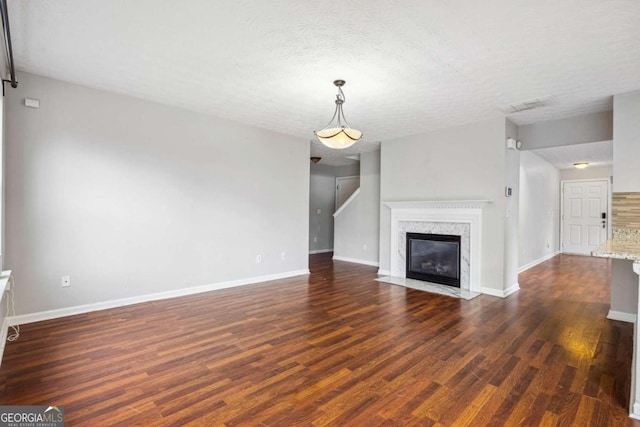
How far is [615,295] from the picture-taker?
3.78 metres

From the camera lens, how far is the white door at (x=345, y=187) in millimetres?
9156

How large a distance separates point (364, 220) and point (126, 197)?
4997mm

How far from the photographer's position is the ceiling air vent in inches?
153

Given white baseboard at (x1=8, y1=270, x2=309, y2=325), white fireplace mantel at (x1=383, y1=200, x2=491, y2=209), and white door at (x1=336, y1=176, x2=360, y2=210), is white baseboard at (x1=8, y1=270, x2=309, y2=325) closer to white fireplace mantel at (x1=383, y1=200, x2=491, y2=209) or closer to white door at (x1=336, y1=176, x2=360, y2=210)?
white fireplace mantel at (x1=383, y1=200, x2=491, y2=209)

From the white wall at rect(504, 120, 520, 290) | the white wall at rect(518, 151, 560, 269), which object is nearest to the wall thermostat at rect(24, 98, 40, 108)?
the white wall at rect(504, 120, 520, 290)

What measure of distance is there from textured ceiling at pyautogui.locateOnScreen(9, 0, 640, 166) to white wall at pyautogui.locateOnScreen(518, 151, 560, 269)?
2804 mm

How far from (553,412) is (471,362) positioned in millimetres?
680

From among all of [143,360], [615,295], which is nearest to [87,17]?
[143,360]

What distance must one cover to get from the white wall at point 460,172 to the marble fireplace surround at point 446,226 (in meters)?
0.13

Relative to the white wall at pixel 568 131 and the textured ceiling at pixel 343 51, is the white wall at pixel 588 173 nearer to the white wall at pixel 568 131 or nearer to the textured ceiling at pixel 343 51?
the white wall at pixel 568 131

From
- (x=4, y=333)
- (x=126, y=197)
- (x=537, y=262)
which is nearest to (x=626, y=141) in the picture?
(x=537, y=262)

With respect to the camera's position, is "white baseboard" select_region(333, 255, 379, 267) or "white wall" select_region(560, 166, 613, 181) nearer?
"white baseboard" select_region(333, 255, 379, 267)

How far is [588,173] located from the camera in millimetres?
8703

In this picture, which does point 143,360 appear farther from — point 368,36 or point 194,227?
point 368,36
